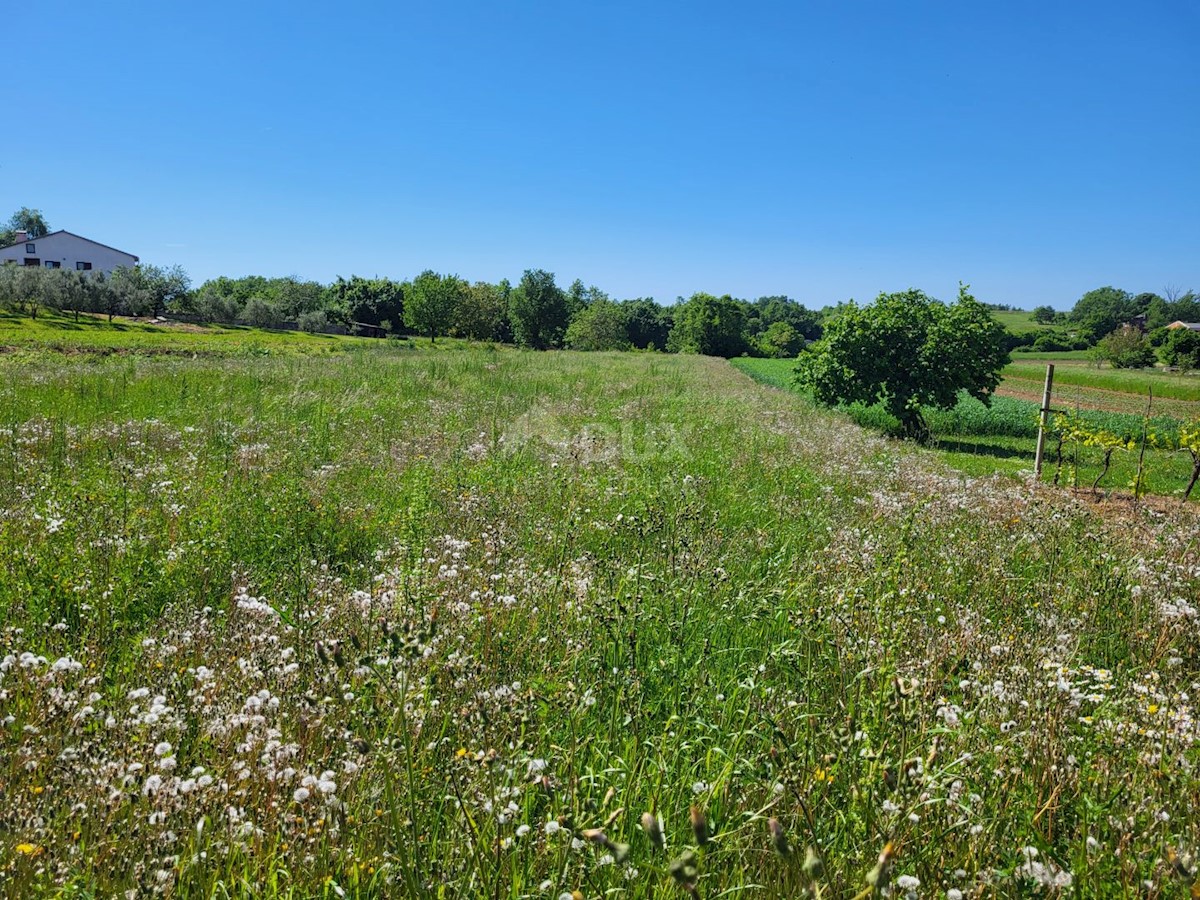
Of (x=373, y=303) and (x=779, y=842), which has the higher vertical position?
(x=373, y=303)

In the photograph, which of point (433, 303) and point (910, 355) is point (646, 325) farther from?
point (910, 355)

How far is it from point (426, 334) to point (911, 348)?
264ft

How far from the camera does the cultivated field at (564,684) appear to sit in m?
2.22

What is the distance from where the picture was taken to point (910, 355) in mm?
21656

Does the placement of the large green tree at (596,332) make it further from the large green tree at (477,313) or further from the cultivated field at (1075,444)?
the cultivated field at (1075,444)

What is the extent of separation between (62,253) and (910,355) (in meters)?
128

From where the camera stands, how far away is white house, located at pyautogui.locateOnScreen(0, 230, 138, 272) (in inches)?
3841

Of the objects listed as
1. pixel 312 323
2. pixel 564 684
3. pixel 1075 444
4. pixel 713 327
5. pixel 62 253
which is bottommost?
pixel 564 684

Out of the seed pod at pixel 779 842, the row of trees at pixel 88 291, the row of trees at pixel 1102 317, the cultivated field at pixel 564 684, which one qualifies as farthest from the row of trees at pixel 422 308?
the seed pod at pixel 779 842

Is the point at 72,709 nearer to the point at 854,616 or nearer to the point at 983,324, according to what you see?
the point at 854,616

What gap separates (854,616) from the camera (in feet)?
14.0

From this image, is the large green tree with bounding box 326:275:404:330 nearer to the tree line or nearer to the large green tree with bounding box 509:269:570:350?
the large green tree with bounding box 509:269:570:350

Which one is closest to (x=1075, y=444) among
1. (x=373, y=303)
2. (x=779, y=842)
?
(x=779, y=842)

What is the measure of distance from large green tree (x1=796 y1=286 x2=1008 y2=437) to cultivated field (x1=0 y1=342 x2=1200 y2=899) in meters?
12.5
